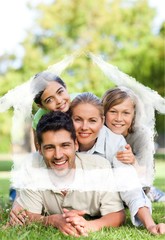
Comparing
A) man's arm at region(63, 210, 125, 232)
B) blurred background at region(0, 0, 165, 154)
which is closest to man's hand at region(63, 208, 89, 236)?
man's arm at region(63, 210, 125, 232)

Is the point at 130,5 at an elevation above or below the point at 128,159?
above

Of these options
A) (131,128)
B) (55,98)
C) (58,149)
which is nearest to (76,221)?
(58,149)

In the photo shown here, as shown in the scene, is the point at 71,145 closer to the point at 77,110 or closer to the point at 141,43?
the point at 77,110

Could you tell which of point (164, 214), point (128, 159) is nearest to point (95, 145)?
point (128, 159)

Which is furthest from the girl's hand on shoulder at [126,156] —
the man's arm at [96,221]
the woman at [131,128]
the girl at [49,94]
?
the girl at [49,94]

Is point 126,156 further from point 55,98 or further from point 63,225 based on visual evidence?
point 63,225

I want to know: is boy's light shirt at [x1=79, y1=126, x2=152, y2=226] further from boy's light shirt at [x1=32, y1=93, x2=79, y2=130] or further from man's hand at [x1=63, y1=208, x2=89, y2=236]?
man's hand at [x1=63, y1=208, x2=89, y2=236]

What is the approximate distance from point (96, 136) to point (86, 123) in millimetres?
113

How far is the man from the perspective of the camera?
132 inches

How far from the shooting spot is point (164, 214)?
4273 millimetres

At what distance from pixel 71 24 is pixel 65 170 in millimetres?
19598

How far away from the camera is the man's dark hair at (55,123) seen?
3387 mm

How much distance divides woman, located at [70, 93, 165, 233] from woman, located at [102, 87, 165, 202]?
63 millimetres

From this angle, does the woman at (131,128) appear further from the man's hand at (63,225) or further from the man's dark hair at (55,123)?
the man's hand at (63,225)
